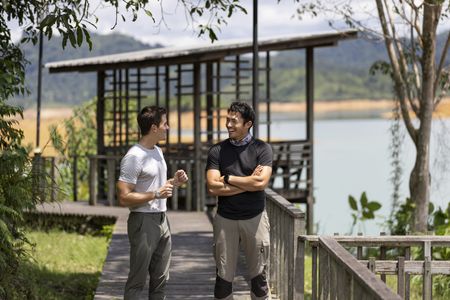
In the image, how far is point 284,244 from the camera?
9547mm

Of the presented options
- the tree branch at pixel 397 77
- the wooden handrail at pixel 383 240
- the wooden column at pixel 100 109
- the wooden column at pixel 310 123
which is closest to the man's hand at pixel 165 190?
the wooden handrail at pixel 383 240

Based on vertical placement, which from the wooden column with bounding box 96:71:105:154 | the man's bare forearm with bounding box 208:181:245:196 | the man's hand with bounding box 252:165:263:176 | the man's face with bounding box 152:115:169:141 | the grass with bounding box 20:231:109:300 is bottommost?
the grass with bounding box 20:231:109:300

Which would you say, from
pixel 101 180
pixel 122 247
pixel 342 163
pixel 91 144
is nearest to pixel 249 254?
pixel 122 247

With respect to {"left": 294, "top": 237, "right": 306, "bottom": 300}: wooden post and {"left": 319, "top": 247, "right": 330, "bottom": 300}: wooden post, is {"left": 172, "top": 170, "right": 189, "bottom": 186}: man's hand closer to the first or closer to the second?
{"left": 319, "top": 247, "right": 330, "bottom": 300}: wooden post

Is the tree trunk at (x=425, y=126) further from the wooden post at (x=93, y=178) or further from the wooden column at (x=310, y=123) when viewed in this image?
the wooden post at (x=93, y=178)

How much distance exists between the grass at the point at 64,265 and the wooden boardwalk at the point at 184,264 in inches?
23.1

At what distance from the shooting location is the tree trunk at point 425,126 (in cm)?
1823

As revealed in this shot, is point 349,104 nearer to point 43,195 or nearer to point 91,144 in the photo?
point 91,144

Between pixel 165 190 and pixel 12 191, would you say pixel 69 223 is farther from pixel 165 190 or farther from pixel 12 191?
pixel 165 190

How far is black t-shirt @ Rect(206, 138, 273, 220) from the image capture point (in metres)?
8.18

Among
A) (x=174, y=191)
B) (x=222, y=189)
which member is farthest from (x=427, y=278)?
(x=174, y=191)

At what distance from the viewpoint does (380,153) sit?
102 meters

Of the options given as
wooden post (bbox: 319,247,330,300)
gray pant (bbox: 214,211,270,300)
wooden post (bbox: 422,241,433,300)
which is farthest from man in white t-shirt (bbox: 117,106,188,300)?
wooden post (bbox: 422,241,433,300)

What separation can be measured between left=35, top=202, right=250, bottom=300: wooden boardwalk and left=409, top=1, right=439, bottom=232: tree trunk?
369cm
